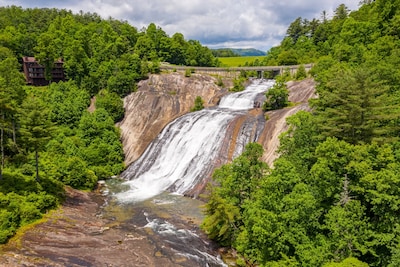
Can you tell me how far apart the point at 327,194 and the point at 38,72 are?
76.2m

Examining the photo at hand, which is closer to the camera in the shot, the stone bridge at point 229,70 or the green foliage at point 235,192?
the green foliage at point 235,192

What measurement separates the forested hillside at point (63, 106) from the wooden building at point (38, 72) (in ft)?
5.90

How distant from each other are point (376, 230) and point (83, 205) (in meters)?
30.5

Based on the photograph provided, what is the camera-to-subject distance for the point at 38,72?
7994cm

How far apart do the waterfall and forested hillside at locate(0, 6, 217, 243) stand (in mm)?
5090

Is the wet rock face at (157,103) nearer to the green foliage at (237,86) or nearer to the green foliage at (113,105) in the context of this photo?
the green foliage at (113,105)

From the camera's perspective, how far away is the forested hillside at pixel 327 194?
70.3 feet

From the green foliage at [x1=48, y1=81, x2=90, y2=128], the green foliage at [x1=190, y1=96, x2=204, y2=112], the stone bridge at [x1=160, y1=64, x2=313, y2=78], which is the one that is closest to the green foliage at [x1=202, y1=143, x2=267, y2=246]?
the green foliage at [x1=190, y1=96, x2=204, y2=112]

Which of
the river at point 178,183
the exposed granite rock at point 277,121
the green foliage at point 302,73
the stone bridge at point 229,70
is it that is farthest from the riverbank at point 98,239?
the stone bridge at point 229,70

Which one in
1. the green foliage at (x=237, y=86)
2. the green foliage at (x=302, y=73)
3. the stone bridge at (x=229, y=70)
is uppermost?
the stone bridge at (x=229, y=70)

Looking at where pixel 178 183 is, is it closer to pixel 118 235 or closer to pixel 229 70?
pixel 118 235

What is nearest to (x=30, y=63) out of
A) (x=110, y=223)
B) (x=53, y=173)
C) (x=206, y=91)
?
(x=206, y=91)

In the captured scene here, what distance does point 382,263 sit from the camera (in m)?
21.7

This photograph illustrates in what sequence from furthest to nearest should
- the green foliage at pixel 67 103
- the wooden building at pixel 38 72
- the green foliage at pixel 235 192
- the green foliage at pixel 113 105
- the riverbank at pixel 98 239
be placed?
the wooden building at pixel 38 72, the green foliage at pixel 113 105, the green foliage at pixel 67 103, the green foliage at pixel 235 192, the riverbank at pixel 98 239
